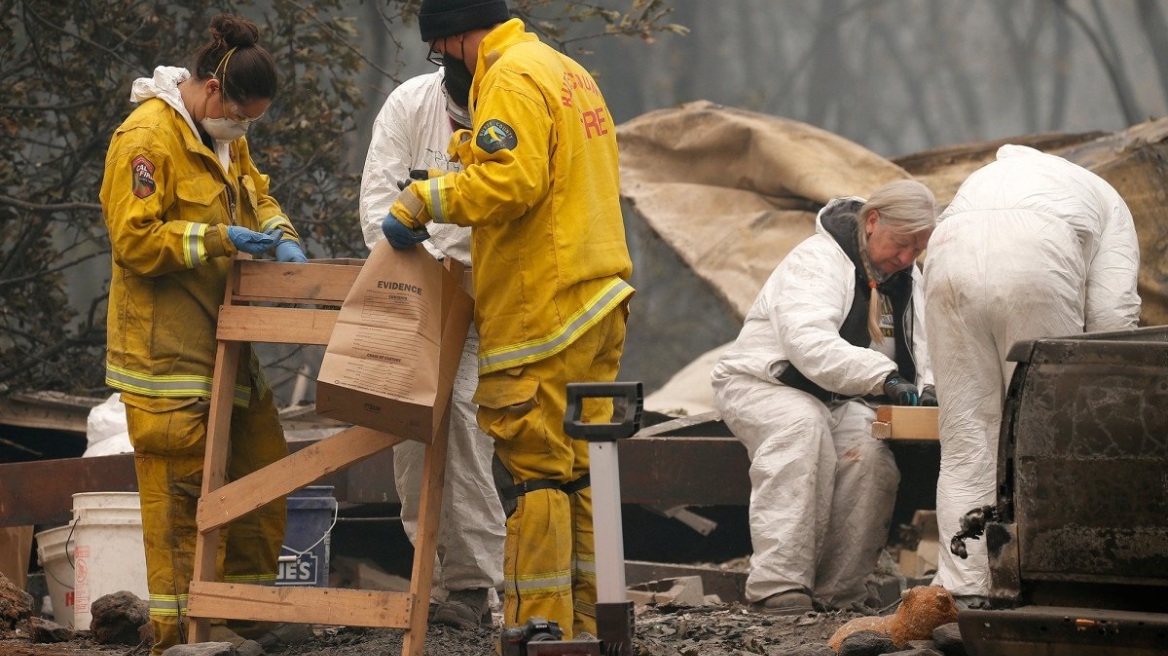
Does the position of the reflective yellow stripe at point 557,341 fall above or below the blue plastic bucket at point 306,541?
above

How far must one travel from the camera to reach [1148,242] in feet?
23.9

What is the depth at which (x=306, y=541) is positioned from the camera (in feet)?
17.2

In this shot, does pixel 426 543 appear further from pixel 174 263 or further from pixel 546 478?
pixel 174 263

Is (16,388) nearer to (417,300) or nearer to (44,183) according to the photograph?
(44,183)

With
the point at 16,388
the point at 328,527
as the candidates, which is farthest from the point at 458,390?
the point at 16,388

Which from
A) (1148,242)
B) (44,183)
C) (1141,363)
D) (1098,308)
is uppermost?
(44,183)

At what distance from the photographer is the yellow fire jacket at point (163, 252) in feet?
14.4

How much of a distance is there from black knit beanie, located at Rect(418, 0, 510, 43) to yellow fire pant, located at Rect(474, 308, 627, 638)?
36.9 inches

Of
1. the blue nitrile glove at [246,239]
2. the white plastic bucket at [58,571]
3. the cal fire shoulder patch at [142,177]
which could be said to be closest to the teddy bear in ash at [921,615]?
the blue nitrile glove at [246,239]

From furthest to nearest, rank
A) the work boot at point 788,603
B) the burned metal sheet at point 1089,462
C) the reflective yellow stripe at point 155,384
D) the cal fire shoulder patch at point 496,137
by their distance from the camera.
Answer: the work boot at point 788,603 < the reflective yellow stripe at point 155,384 < the cal fire shoulder patch at point 496,137 < the burned metal sheet at point 1089,462

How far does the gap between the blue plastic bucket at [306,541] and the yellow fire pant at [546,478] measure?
1244 mm

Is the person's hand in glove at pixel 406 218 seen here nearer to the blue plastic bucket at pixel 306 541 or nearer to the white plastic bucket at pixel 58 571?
the blue plastic bucket at pixel 306 541

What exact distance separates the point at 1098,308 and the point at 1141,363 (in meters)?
1.69

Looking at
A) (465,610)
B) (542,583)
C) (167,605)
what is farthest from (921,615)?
(167,605)
